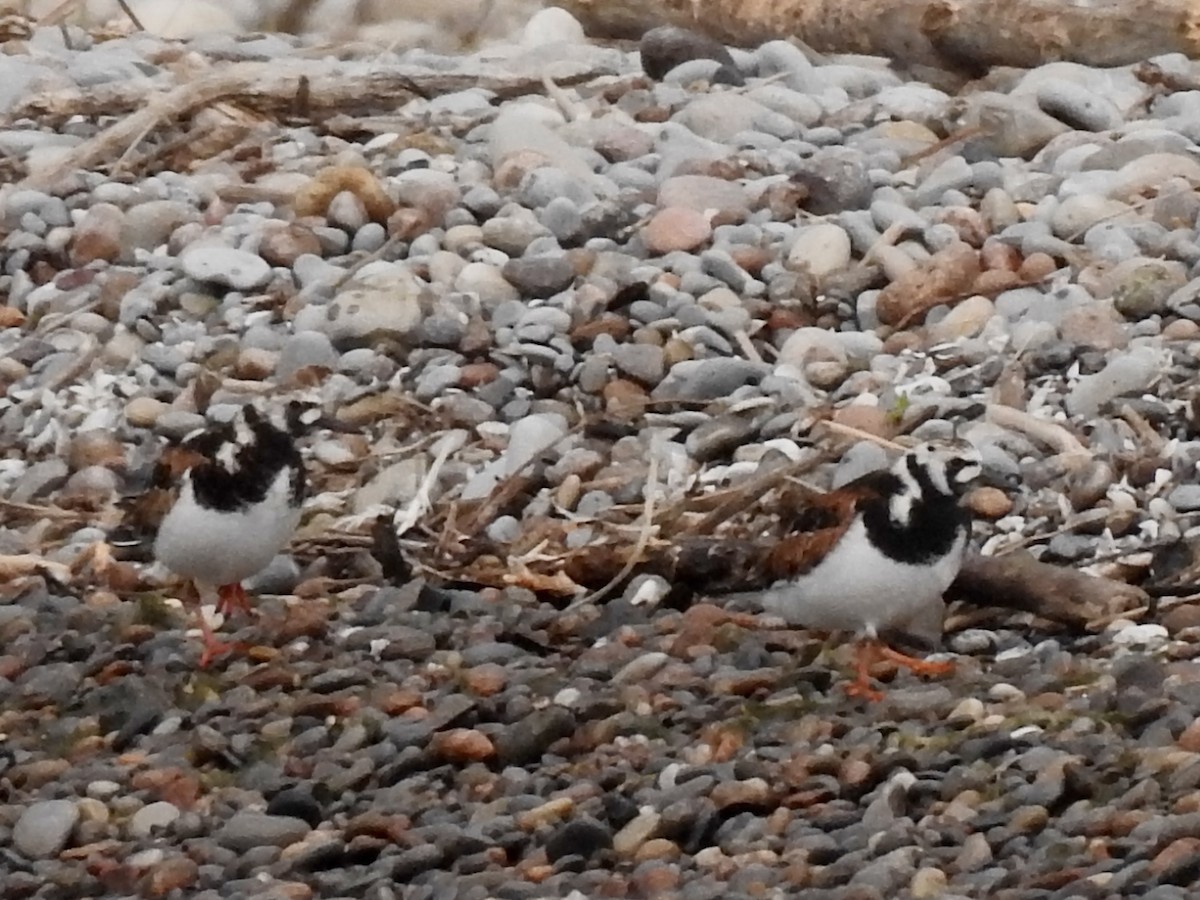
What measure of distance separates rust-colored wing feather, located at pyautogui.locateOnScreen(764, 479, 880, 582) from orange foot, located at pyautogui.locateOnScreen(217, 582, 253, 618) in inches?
43.7

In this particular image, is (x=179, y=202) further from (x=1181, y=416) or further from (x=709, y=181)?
(x=1181, y=416)

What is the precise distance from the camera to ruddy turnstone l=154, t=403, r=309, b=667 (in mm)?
4113

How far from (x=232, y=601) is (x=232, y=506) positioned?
31 cm

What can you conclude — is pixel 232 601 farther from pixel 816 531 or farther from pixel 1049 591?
pixel 1049 591

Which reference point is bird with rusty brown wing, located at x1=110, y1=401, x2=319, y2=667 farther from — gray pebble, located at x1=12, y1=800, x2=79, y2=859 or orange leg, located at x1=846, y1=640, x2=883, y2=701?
orange leg, located at x1=846, y1=640, x2=883, y2=701

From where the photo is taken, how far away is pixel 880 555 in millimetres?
3762

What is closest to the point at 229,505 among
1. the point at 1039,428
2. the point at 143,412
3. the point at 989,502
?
the point at 143,412

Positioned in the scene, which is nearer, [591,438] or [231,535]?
[231,535]

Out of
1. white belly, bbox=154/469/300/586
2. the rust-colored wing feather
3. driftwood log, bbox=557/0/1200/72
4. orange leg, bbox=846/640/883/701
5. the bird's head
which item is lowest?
orange leg, bbox=846/640/883/701

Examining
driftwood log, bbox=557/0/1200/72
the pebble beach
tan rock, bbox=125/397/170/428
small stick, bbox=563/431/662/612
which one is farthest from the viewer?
driftwood log, bbox=557/0/1200/72

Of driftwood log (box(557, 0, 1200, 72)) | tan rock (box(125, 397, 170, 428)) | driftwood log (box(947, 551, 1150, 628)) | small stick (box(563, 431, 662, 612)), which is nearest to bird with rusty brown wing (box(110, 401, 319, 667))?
small stick (box(563, 431, 662, 612))

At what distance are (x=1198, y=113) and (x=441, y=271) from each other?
228 cm

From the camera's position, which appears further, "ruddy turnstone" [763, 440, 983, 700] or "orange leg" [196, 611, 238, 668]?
"orange leg" [196, 611, 238, 668]

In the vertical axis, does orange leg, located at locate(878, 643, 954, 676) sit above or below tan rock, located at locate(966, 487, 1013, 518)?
below
